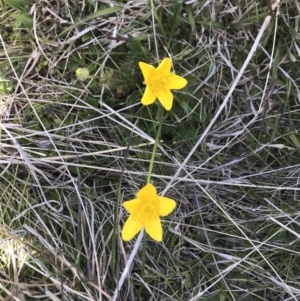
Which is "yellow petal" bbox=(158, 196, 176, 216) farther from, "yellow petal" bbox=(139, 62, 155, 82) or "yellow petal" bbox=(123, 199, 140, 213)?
"yellow petal" bbox=(139, 62, 155, 82)

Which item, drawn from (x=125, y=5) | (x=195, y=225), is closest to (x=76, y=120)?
(x=125, y=5)

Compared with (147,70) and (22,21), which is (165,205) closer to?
(147,70)

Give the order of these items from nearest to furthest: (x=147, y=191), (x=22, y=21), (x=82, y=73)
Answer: (x=147, y=191) < (x=82, y=73) < (x=22, y=21)

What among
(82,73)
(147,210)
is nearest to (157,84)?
(82,73)

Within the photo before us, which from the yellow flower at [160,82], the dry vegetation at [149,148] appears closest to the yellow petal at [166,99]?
the yellow flower at [160,82]

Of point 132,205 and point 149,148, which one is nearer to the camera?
point 132,205

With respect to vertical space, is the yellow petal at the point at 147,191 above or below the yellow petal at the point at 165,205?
above

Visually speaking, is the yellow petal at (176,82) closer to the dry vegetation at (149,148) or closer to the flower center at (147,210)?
the dry vegetation at (149,148)

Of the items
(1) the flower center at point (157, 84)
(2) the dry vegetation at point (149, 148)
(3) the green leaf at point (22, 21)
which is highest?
(3) the green leaf at point (22, 21)
